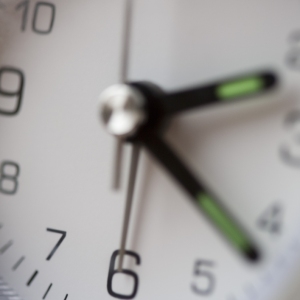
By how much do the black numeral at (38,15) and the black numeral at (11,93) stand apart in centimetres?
7

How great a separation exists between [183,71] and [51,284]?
411 millimetres

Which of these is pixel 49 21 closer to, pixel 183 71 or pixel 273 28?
pixel 183 71

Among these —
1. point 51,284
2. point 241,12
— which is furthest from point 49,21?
point 51,284

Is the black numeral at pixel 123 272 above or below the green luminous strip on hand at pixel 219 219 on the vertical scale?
below

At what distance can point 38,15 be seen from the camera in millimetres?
740

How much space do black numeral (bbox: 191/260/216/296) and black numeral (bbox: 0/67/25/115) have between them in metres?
0.39

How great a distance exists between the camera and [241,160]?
0.63 metres

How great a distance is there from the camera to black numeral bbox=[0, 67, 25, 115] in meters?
0.75

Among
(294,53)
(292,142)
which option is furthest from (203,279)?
(294,53)

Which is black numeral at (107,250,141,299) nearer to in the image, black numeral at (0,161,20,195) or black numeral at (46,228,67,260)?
black numeral at (46,228,67,260)

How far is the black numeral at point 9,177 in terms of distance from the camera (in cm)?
76

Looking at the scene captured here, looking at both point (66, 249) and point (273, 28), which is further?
point (66, 249)

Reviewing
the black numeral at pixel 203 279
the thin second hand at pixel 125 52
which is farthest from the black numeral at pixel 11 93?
the black numeral at pixel 203 279

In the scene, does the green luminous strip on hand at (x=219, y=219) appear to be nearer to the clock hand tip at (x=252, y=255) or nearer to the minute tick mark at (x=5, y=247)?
the clock hand tip at (x=252, y=255)
